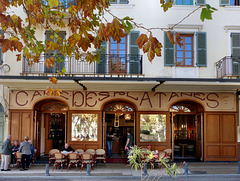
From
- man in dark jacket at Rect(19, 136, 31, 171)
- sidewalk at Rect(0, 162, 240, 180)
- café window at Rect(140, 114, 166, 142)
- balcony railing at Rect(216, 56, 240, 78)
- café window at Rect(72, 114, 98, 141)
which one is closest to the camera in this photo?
sidewalk at Rect(0, 162, 240, 180)

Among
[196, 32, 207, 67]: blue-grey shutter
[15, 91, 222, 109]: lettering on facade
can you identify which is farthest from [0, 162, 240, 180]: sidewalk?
[196, 32, 207, 67]: blue-grey shutter

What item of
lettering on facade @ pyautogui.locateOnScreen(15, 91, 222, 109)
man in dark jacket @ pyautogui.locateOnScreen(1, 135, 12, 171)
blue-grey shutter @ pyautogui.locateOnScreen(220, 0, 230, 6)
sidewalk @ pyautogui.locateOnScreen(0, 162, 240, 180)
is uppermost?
blue-grey shutter @ pyautogui.locateOnScreen(220, 0, 230, 6)

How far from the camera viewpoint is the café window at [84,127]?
17.1m

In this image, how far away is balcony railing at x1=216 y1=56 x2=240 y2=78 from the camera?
16.5 m

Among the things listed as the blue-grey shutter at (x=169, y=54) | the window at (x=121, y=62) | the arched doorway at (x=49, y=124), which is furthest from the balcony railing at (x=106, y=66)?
the arched doorway at (x=49, y=124)

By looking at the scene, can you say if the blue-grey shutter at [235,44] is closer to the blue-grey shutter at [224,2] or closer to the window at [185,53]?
the blue-grey shutter at [224,2]

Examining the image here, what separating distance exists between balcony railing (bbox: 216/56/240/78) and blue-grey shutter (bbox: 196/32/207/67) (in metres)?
0.72

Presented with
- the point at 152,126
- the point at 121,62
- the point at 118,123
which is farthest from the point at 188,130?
the point at 121,62

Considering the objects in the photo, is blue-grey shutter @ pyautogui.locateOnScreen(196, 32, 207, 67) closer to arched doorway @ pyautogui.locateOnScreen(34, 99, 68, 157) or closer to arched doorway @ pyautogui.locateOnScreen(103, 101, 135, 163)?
arched doorway @ pyautogui.locateOnScreen(103, 101, 135, 163)

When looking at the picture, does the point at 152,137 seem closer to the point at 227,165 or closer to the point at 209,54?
the point at 227,165

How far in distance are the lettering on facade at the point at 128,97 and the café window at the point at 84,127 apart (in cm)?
57

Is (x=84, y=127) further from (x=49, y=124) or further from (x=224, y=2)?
(x=224, y=2)

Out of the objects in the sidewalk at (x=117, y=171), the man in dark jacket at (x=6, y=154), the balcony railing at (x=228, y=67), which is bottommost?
the sidewalk at (x=117, y=171)

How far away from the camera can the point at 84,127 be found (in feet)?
56.3
